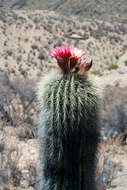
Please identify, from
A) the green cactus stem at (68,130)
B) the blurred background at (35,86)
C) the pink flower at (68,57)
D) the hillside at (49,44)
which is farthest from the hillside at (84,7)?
the green cactus stem at (68,130)

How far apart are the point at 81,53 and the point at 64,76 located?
15.2 inches

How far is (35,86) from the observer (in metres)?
9.85

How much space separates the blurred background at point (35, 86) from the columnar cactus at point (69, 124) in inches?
13.4

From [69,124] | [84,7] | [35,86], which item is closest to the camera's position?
[69,124]

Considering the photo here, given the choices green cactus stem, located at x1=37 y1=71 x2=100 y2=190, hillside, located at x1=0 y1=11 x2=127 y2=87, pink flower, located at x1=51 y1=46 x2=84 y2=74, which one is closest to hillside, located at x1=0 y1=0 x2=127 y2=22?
hillside, located at x1=0 y1=11 x2=127 y2=87

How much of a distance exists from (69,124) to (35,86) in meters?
6.79

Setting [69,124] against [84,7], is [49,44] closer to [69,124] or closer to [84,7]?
[69,124]

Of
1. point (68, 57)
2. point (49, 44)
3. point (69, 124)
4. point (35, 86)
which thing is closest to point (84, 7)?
point (49, 44)

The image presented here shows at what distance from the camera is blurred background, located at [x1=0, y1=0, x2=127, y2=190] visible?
15.9 feet

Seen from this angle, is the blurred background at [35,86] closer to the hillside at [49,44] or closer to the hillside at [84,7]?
the hillside at [49,44]

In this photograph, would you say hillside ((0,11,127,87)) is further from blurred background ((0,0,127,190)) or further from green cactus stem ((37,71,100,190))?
green cactus stem ((37,71,100,190))

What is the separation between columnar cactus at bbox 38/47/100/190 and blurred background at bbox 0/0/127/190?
34cm

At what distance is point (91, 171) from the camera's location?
3.47m

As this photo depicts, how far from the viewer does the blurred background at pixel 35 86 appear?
4848 millimetres
